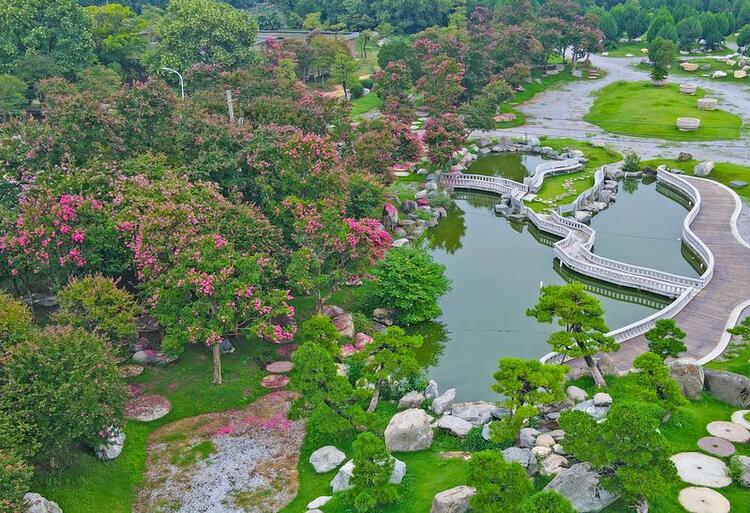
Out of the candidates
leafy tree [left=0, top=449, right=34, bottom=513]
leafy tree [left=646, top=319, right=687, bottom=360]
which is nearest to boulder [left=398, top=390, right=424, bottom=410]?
leafy tree [left=646, top=319, right=687, bottom=360]

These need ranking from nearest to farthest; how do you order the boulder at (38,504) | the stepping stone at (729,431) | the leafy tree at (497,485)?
the leafy tree at (497,485)
the boulder at (38,504)
the stepping stone at (729,431)

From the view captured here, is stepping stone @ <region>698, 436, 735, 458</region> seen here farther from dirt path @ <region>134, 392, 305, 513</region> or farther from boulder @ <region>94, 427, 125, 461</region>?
boulder @ <region>94, 427, 125, 461</region>

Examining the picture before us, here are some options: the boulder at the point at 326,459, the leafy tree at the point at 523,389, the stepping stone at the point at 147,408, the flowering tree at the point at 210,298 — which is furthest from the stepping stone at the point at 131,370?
the leafy tree at the point at 523,389

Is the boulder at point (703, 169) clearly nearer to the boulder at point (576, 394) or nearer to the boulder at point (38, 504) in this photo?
the boulder at point (576, 394)

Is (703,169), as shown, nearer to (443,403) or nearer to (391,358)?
(443,403)

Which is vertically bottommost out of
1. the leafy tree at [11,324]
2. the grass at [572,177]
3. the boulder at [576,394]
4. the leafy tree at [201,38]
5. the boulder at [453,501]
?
the grass at [572,177]

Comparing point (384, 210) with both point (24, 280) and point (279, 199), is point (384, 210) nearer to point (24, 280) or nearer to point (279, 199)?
point (279, 199)

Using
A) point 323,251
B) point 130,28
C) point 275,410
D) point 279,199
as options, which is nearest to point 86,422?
point 275,410
